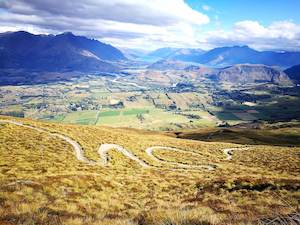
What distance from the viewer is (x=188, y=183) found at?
112 feet

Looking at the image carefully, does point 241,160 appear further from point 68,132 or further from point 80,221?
point 80,221

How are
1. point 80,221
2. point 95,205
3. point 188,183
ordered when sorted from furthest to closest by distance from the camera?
point 188,183 → point 95,205 → point 80,221

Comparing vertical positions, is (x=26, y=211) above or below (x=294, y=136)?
above

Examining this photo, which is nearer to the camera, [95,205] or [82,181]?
[95,205]

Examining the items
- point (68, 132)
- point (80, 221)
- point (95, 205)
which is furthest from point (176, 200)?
point (68, 132)

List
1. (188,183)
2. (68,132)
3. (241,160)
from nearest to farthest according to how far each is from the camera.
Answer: (188,183), (241,160), (68,132)

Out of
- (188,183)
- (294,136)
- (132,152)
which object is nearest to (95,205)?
(188,183)

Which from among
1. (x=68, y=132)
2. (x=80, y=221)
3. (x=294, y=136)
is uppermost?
(x=80, y=221)

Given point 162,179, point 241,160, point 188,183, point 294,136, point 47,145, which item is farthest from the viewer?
point 294,136

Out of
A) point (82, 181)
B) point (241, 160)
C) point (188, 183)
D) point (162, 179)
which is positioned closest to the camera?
point (82, 181)

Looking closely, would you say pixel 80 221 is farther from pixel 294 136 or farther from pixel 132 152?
pixel 294 136

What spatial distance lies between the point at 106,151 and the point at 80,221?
41.0 metres

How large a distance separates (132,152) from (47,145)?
1601 cm

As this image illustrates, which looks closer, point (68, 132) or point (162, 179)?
point (162, 179)
